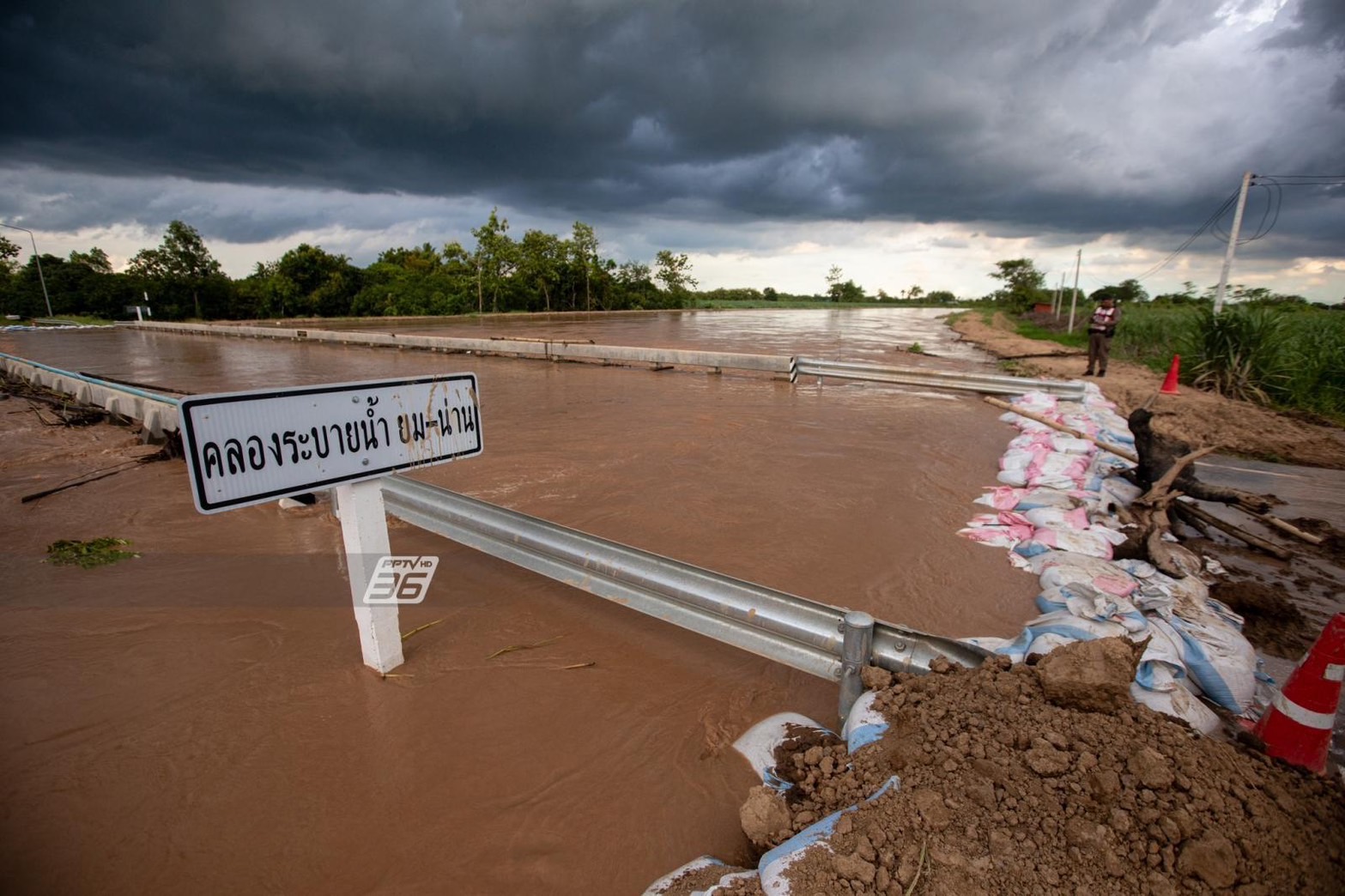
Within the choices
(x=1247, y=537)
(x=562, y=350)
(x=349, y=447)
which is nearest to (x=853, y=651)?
(x=349, y=447)

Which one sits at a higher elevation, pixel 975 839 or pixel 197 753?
pixel 975 839

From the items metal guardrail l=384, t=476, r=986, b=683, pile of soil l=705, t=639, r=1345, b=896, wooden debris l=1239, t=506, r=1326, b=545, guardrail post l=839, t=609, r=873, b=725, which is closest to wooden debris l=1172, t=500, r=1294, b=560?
wooden debris l=1239, t=506, r=1326, b=545

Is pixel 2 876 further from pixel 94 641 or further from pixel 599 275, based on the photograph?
pixel 599 275

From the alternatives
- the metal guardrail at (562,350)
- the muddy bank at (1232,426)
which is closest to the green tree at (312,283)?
the metal guardrail at (562,350)

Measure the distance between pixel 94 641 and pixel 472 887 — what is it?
7.56 ft

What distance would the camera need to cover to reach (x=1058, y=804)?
136 centimetres

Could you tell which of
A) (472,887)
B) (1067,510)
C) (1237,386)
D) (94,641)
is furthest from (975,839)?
(1237,386)

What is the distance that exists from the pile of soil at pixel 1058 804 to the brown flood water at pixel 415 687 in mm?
461

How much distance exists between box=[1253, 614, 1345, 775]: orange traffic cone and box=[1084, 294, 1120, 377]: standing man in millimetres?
10383

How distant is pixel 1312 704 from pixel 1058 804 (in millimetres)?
1030

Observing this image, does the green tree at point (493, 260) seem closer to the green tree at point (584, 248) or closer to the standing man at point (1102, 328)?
the green tree at point (584, 248)

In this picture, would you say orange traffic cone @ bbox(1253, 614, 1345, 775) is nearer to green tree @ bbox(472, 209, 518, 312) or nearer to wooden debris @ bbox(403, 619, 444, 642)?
wooden debris @ bbox(403, 619, 444, 642)

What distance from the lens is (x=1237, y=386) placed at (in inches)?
364

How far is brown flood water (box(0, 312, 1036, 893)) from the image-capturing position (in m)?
1.63
